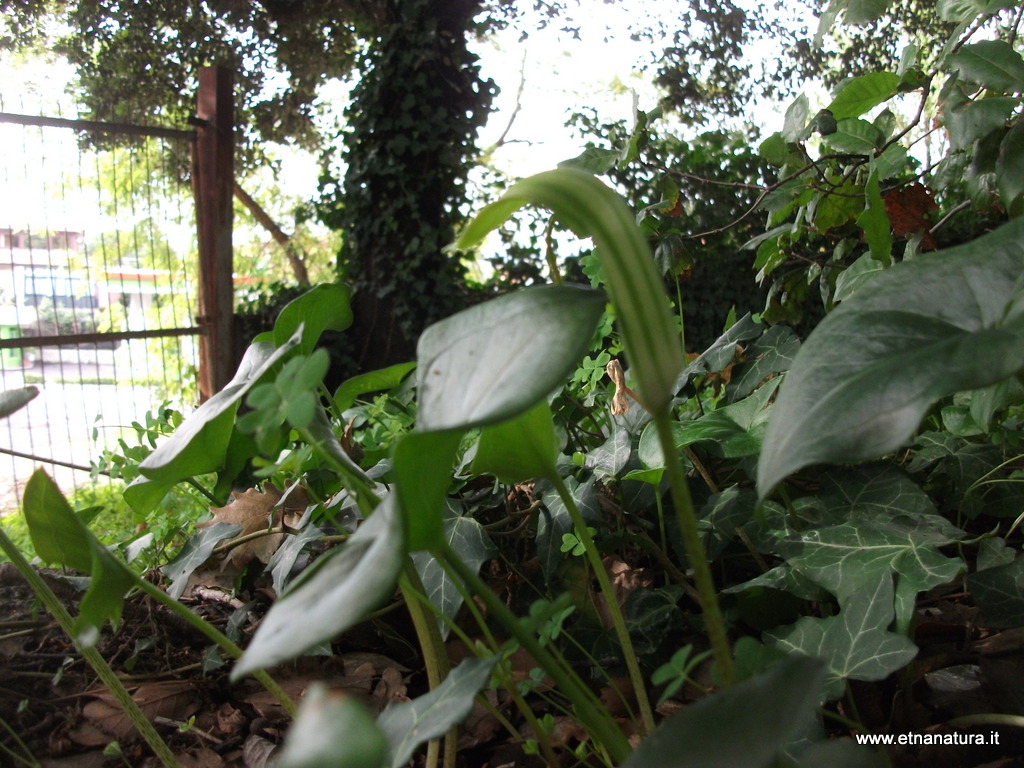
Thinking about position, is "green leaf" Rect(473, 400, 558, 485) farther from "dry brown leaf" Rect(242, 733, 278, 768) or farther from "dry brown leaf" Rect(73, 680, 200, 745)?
"dry brown leaf" Rect(73, 680, 200, 745)

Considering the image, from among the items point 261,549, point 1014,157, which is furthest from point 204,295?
point 1014,157

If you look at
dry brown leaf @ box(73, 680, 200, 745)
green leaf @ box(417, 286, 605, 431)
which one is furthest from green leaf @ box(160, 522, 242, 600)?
green leaf @ box(417, 286, 605, 431)

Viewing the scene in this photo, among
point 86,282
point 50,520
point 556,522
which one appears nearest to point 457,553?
point 556,522

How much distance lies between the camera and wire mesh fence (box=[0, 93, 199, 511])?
2.82 metres

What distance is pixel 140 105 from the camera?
4.18 meters

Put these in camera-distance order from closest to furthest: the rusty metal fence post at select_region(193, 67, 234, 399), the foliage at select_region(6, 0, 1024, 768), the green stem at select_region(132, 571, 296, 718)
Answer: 1. the foliage at select_region(6, 0, 1024, 768)
2. the green stem at select_region(132, 571, 296, 718)
3. the rusty metal fence post at select_region(193, 67, 234, 399)

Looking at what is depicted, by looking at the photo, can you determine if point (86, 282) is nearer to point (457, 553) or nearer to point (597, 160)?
point (597, 160)

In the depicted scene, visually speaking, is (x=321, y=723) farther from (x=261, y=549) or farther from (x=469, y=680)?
(x=261, y=549)

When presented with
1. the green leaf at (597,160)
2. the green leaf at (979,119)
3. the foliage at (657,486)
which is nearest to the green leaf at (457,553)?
the foliage at (657,486)

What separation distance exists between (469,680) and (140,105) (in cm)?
461

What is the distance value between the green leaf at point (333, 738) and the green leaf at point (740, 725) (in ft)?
0.45

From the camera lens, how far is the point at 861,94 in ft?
2.92

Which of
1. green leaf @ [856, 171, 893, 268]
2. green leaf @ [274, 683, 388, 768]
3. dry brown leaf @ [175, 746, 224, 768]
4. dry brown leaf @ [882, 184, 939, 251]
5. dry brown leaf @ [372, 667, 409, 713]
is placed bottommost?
dry brown leaf @ [175, 746, 224, 768]

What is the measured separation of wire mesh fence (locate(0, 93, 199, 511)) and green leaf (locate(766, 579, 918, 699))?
95.3 inches
